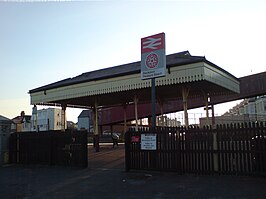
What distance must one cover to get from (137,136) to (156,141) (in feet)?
3.11

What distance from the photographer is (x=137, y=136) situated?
12.4 m

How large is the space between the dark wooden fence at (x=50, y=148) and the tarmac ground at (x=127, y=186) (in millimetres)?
1774

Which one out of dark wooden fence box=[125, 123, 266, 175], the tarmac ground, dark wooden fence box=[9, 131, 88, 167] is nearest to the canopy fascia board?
dark wooden fence box=[125, 123, 266, 175]

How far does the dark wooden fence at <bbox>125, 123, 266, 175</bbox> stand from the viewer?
394 inches

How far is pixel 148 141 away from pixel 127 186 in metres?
2.91

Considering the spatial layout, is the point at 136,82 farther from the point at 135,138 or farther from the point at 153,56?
the point at 135,138

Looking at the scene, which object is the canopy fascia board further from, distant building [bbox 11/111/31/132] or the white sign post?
the white sign post

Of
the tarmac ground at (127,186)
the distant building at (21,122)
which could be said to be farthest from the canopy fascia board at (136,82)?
the tarmac ground at (127,186)

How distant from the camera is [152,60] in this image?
12.5 metres

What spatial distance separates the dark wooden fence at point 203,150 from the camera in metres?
10.0

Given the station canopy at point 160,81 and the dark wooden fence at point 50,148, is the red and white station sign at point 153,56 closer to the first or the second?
the station canopy at point 160,81

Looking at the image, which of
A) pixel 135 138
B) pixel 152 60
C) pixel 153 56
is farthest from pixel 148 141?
pixel 153 56

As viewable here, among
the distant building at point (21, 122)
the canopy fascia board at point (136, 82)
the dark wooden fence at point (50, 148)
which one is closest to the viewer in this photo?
the dark wooden fence at point (50, 148)

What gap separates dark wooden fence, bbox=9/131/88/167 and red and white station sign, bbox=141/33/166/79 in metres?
4.17
